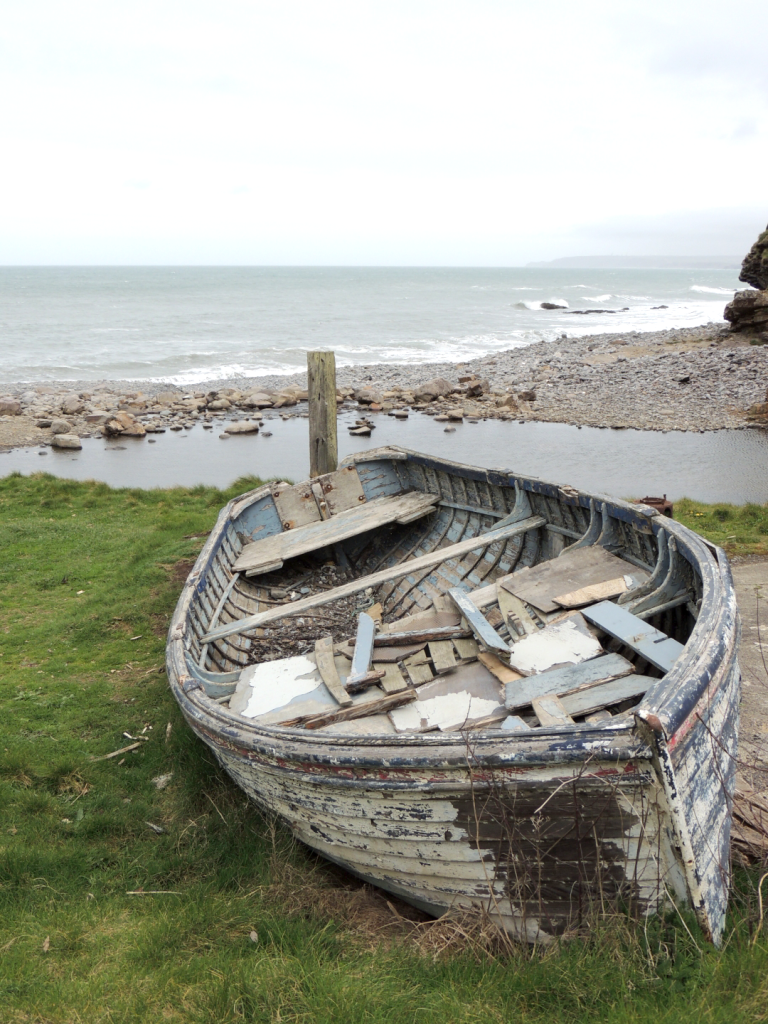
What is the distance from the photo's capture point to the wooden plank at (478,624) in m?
4.58

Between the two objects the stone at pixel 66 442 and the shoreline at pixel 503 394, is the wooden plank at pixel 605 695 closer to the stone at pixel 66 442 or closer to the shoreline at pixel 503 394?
the shoreline at pixel 503 394

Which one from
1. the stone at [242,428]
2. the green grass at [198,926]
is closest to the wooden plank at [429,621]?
the green grass at [198,926]

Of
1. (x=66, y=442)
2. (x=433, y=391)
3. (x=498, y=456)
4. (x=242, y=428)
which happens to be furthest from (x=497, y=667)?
(x=433, y=391)

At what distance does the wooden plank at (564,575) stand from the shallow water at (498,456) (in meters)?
→ 10.4

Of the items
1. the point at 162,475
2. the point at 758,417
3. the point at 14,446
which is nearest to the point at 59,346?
the point at 14,446

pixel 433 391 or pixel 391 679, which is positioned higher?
pixel 433 391

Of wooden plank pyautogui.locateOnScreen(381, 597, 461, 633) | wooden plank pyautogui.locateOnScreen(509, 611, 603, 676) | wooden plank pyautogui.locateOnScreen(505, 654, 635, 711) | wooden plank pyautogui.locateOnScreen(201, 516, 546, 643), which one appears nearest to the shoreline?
wooden plank pyautogui.locateOnScreen(201, 516, 546, 643)

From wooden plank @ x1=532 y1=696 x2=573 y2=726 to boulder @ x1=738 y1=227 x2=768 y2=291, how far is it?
3337 centimetres

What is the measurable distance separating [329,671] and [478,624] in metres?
1.02

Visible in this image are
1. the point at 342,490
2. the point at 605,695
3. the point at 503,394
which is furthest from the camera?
the point at 503,394

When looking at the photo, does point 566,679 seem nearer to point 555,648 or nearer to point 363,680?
point 555,648

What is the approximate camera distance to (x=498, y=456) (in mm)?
19000

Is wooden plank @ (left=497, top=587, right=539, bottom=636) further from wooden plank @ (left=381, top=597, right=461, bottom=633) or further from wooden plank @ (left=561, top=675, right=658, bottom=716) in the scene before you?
wooden plank @ (left=561, top=675, right=658, bottom=716)

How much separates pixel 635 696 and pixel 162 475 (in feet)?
50.5
